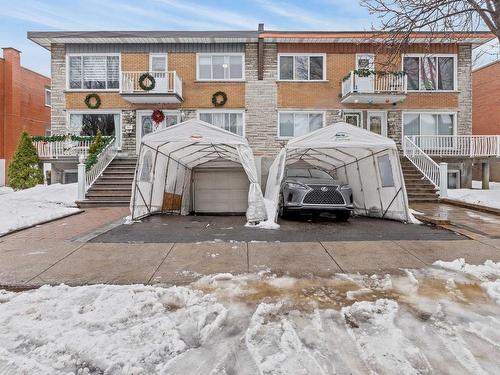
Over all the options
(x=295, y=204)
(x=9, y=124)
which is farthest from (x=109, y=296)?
(x=9, y=124)

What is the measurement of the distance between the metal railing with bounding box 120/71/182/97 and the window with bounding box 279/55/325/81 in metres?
5.38

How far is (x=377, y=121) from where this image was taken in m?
18.2

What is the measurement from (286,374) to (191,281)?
2102mm

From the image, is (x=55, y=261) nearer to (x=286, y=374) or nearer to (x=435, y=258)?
(x=286, y=374)

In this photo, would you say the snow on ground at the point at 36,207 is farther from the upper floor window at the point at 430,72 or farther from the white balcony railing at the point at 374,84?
the upper floor window at the point at 430,72

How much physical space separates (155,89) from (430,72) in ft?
46.7

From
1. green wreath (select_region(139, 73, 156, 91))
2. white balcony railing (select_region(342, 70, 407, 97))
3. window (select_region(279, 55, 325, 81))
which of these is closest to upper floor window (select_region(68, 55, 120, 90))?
green wreath (select_region(139, 73, 156, 91))

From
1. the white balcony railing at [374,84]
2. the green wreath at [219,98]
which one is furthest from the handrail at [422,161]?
the green wreath at [219,98]

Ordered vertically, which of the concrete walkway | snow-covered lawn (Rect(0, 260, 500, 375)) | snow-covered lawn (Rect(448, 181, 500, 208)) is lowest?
snow-covered lawn (Rect(0, 260, 500, 375))

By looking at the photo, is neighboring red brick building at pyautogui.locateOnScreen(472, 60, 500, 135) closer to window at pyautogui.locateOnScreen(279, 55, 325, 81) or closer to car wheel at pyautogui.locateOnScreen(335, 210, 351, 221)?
window at pyautogui.locateOnScreen(279, 55, 325, 81)

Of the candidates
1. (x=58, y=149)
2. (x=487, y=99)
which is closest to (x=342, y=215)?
(x=58, y=149)

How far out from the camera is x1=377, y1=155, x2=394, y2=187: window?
30.4 ft

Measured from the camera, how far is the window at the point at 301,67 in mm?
18125

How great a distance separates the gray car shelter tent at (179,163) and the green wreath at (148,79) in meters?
5.49
